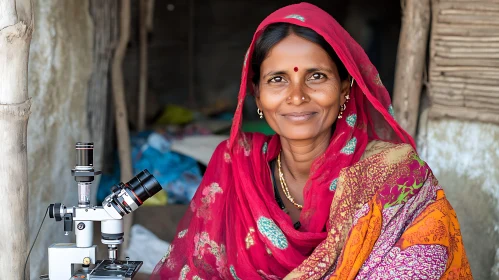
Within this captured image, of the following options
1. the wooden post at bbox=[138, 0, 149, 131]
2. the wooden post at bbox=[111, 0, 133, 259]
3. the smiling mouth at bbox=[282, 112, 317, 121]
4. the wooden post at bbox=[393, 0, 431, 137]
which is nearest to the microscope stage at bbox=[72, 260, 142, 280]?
the smiling mouth at bbox=[282, 112, 317, 121]

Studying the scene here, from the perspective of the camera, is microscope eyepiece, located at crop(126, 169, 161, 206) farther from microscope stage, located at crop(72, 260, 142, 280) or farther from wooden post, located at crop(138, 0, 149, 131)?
wooden post, located at crop(138, 0, 149, 131)

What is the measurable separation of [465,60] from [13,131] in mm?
2369

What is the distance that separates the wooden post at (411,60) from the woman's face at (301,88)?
1421mm

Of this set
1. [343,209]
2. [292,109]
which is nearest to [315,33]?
[292,109]

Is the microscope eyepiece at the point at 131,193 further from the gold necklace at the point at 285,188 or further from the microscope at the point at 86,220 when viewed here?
the gold necklace at the point at 285,188

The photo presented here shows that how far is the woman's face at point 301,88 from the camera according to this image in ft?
7.65

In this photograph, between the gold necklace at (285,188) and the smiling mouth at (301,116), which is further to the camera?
the gold necklace at (285,188)

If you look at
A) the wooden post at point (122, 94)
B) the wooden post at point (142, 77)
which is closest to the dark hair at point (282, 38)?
the wooden post at point (122, 94)

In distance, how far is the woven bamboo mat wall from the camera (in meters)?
→ 3.33

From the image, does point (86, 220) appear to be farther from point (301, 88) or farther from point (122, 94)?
point (122, 94)

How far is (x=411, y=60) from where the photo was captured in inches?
145

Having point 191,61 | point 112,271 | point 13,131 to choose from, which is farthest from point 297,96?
point 191,61

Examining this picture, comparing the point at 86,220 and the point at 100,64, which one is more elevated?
the point at 100,64

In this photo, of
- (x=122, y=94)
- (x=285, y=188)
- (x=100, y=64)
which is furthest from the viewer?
(x=122, y=94)
